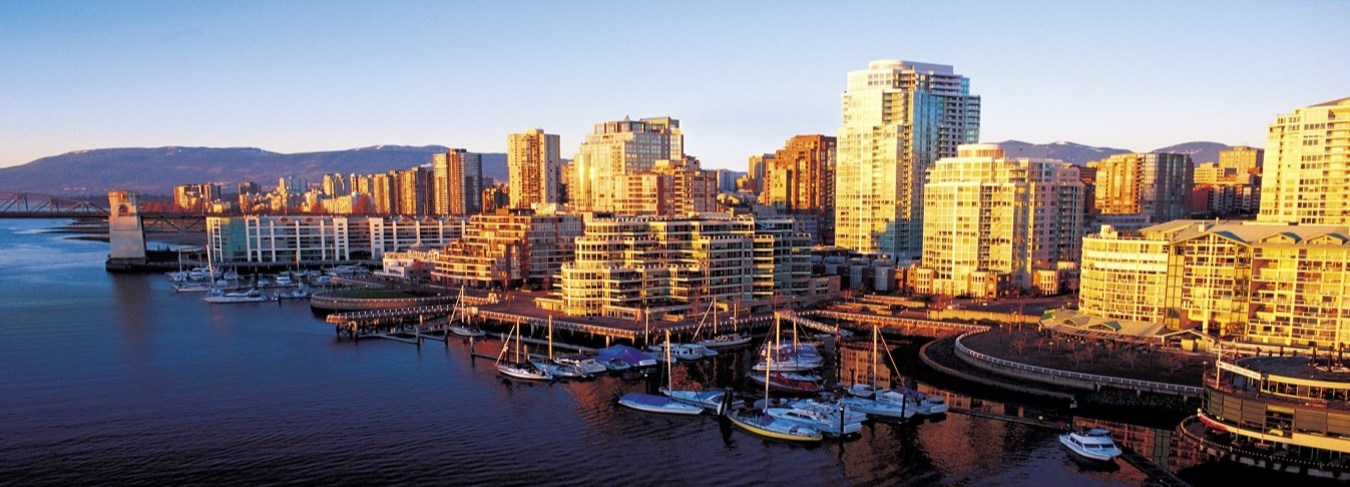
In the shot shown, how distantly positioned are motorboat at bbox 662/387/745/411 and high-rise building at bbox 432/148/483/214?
445 ft

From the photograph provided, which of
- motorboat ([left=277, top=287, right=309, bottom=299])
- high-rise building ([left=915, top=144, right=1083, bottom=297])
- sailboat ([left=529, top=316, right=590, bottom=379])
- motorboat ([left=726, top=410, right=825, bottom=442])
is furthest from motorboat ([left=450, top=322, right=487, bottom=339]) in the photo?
high-rise building ([left=915, top=144, right=1083, bottom=297])

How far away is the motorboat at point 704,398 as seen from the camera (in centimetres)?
3753

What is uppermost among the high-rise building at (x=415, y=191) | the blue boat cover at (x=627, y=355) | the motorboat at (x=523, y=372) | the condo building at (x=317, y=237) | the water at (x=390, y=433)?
the high-rise building at (x=415, y=191)

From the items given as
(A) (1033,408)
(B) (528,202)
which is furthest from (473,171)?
(A) (1033,408)

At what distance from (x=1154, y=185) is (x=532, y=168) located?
89.7m

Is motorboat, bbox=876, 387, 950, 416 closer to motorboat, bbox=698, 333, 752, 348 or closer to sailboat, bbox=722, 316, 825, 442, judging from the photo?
sailboat, bbox=722, 316, 825, 442

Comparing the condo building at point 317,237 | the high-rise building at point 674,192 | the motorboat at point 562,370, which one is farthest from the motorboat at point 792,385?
the condo building at point 317,237

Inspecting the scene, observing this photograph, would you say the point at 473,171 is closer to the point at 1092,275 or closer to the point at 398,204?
the point at 398,204

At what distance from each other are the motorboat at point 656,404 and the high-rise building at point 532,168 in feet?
364

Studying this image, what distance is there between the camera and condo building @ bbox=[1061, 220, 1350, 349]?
43.2 meters

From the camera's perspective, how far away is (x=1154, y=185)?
12212cm

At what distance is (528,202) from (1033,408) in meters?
118

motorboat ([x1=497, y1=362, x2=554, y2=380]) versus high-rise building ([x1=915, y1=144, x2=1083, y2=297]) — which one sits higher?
high-rise building ([x1=915, y1=144, x2=1083, y2=297])

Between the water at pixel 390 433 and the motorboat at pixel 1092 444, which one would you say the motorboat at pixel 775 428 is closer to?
the water at pixel 390 433
